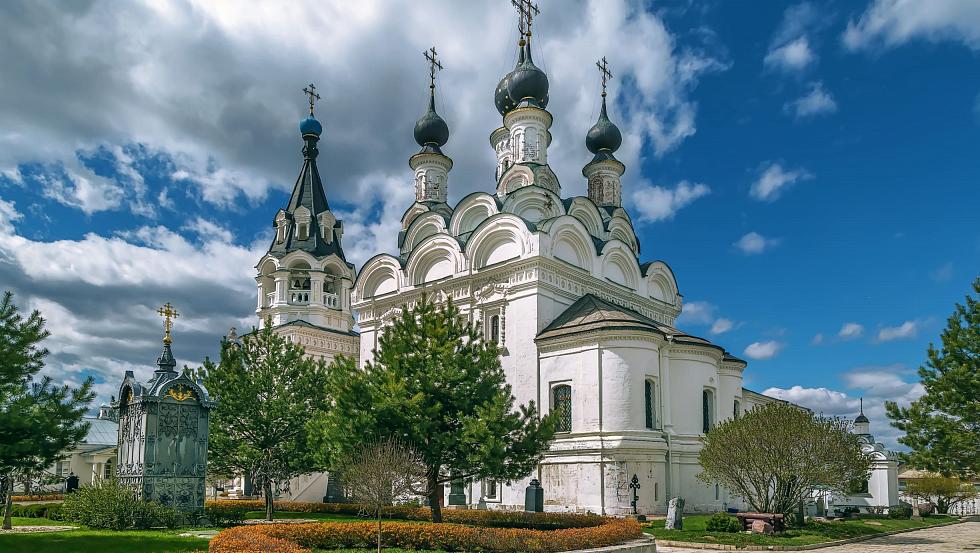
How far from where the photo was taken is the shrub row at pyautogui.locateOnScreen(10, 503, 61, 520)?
1962 centimetres

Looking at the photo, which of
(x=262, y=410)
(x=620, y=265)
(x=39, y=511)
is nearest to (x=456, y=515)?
(x=262, y=410)

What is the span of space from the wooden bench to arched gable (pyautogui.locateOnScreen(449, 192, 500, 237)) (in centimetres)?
1606

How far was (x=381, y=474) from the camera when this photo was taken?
44.9ft

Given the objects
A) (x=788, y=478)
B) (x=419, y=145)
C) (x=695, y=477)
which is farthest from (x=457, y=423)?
(x=419, y=145)

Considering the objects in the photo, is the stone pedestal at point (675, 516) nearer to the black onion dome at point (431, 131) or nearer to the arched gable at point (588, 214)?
the arched gable at point (588, 214)

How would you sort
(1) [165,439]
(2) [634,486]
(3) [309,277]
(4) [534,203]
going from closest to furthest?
(1) [165,439], (2) [634,486], (4) [534,203], (3) [309,277]

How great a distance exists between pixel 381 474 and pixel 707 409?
17.5 metres

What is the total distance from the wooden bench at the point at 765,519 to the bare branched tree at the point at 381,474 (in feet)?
29.4

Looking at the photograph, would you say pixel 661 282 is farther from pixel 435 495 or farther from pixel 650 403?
pixel 435 495

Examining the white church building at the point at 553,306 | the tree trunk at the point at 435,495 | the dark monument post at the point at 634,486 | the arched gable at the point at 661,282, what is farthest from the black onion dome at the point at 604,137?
the tree trunk at the point at 435,495

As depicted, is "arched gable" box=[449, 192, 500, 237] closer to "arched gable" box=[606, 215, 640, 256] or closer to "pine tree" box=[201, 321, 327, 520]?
"arched gable" box=[606, 215, 640, 256]

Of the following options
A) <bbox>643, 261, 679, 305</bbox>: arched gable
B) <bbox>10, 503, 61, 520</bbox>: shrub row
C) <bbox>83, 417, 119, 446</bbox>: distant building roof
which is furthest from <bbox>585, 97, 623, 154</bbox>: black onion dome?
<bbox>83, 417, 119, 446</bbox>: distant building roof

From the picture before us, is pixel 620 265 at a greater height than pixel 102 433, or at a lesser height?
greater

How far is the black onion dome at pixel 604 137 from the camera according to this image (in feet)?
120
